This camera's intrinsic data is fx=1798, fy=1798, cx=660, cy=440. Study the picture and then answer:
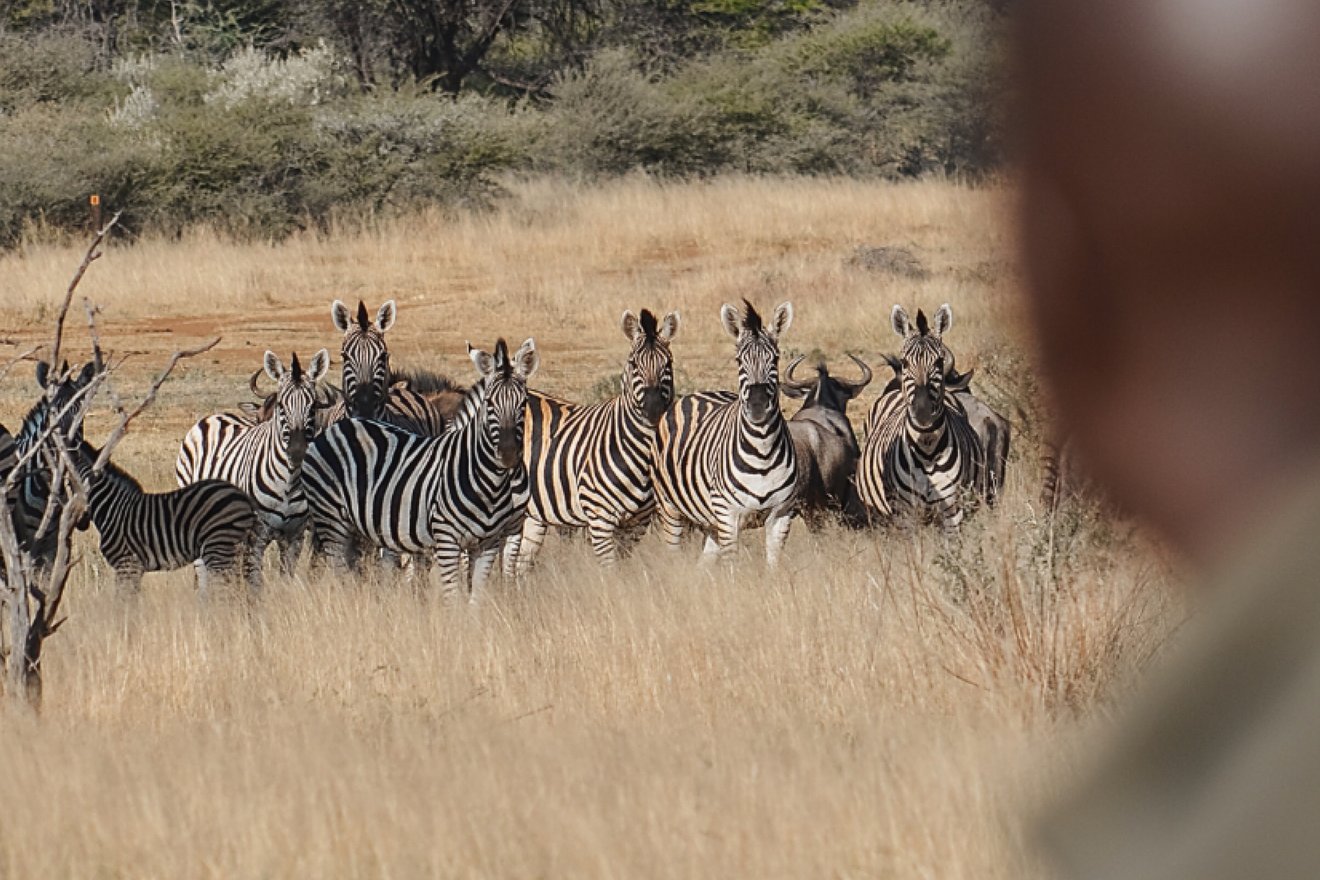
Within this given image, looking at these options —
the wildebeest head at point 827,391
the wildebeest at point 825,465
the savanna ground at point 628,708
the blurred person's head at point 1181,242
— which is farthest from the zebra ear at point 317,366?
the blurred person's head at point 1181,242

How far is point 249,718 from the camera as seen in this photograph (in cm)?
584

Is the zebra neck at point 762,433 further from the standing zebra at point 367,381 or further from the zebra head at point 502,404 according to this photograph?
the standing zebra at point 367,381

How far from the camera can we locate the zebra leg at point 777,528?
9.52m

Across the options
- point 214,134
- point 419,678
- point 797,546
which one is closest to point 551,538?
point 797,546

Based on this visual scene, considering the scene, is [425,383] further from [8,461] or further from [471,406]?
[8,461]

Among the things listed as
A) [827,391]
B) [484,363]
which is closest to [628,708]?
[484,363]

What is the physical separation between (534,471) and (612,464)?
589mm

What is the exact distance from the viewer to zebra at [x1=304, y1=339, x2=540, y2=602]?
9.55 metres

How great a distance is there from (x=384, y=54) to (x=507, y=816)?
3362 cm

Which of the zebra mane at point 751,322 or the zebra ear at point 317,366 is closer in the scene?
the zebra mane at point 751,322

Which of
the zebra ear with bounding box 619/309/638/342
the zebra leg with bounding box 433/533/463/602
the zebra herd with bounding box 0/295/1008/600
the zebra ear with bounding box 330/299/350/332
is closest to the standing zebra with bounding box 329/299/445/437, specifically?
the zebra ear with bounding box 330/299/350/332

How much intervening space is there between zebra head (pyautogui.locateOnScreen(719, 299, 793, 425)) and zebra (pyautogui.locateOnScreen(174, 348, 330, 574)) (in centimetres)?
245

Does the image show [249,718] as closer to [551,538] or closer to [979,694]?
[979,694]

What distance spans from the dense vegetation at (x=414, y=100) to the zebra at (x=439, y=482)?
36.3 feet
